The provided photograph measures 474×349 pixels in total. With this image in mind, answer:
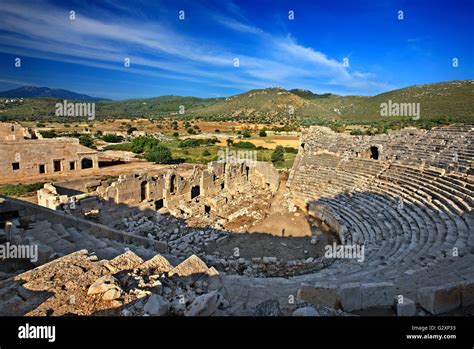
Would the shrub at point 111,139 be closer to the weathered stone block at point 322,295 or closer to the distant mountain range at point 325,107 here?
the distant mountain range at point 325,107

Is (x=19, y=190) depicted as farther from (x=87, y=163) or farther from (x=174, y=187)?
(x=174, y=187)

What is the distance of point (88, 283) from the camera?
5.38 metres

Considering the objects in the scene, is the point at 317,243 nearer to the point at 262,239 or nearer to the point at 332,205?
the point at 262,239

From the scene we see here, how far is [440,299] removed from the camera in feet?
16.6

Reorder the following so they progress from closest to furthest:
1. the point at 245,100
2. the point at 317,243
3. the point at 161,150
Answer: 1. the point at 317,243
2. the point at 161,150
3. the point at 245,100

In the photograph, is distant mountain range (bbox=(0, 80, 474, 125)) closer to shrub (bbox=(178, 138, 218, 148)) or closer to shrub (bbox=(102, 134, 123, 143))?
shrub (bbox=(178, 138, 218, 148))

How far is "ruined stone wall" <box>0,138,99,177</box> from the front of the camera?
86.7ft

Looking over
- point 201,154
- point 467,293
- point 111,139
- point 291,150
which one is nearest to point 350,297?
point 467,293

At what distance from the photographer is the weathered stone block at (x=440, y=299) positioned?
16.5 ft

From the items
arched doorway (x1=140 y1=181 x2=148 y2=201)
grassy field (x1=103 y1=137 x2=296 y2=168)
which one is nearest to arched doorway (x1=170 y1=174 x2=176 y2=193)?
arched doorway (x1=140 y1=181 x2=148 y2=201)

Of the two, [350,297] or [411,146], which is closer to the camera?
[350,297]

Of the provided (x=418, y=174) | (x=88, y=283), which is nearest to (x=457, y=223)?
(x=418, y=174)

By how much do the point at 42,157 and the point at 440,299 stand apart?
104 feet
